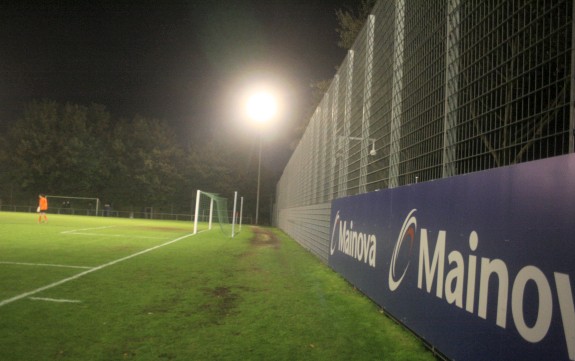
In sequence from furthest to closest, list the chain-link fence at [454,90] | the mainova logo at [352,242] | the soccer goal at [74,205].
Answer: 1. the soccer goal at [74,205]
2. the mainova logo at [352,242]
3. the chain-link fence at [454,90]

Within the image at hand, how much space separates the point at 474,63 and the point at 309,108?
2954cm

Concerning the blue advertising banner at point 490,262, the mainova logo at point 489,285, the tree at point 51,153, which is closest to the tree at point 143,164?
the tree at point 51,153

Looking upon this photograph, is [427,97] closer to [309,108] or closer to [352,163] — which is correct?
[352,163]

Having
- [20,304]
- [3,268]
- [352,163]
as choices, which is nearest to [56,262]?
[3,268]

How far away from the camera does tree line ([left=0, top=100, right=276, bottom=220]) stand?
1967 inches

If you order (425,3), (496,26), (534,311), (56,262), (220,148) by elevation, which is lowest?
(56,262)

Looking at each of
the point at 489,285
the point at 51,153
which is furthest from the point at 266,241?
the point at 51,153

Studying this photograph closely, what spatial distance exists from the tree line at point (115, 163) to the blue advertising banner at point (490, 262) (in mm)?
46584

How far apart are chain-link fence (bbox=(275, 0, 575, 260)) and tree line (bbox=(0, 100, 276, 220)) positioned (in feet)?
143

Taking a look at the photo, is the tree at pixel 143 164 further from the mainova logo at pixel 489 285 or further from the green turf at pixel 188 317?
the mainova logo at pixel 489 285

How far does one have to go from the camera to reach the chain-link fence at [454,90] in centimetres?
312

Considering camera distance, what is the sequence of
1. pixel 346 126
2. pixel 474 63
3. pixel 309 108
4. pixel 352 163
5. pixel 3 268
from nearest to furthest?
pixel 474 63 < pixel 3 268 < pixel 352 163 < pixel 346 126 < pixel 309 108

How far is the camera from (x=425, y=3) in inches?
211

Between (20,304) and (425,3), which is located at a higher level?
(425,3)
